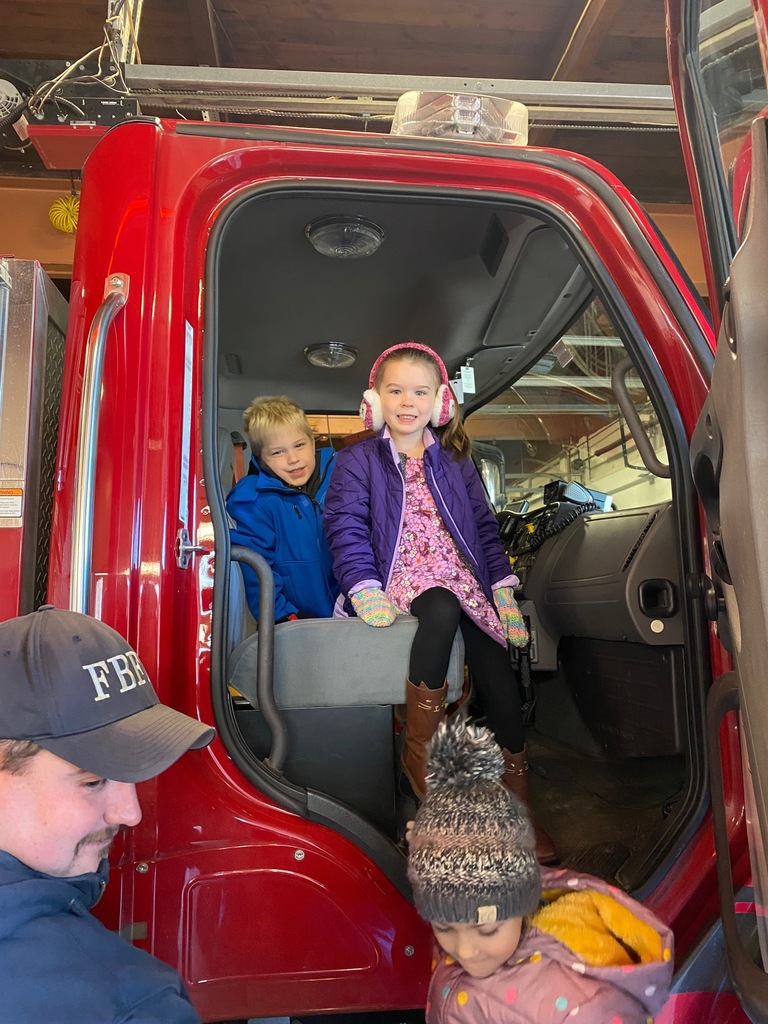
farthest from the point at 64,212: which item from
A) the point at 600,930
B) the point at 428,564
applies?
the point at 600,930

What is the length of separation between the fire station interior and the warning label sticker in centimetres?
33

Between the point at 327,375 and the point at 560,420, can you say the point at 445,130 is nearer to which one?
the point at 327,375

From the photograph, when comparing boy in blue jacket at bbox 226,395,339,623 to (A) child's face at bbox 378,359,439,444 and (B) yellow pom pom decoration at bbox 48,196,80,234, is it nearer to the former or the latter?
(A) child's face at bbox 378,359,439,444

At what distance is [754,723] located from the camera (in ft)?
2.85

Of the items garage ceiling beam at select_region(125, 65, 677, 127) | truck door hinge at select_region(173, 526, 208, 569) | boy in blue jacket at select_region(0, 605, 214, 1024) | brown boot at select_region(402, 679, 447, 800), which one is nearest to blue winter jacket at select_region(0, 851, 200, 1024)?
boy in blue jacket at select_region(0, 605, 214, 1024)

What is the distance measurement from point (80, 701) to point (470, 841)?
21.8 inches

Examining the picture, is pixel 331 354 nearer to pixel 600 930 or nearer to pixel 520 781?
pixel 520 781

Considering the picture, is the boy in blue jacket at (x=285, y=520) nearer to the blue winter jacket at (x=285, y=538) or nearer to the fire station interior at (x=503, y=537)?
the blue winter jacket at (x=285, y=538)

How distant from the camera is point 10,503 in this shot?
1308 millimetres

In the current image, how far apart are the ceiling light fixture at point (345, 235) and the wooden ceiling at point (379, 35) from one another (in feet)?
6.00

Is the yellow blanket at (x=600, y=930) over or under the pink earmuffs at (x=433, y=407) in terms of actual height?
under

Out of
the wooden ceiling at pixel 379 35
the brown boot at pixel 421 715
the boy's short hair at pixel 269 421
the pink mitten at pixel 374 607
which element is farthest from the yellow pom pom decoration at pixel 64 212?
the brown boot at pixel 421 715

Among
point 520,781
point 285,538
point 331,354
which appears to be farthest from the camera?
point 331,354

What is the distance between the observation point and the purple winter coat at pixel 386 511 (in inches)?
69.6
